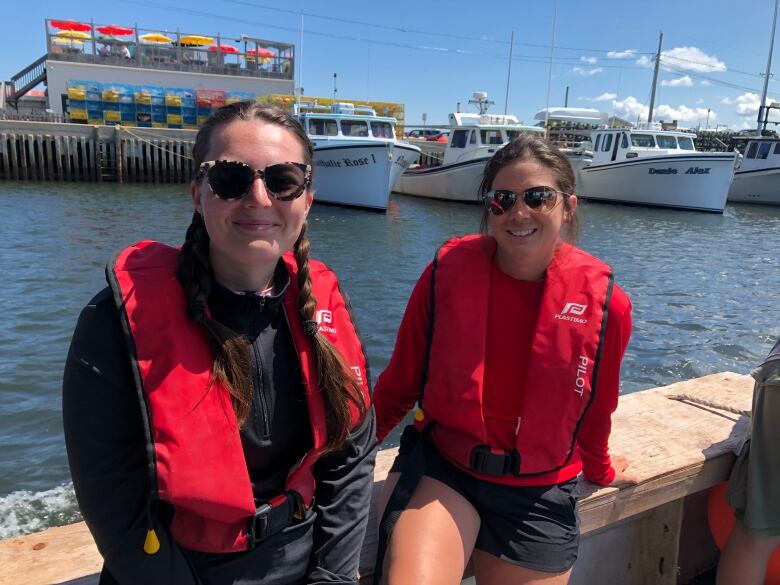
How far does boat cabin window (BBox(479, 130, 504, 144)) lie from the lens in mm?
24344

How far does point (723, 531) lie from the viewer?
2.60m

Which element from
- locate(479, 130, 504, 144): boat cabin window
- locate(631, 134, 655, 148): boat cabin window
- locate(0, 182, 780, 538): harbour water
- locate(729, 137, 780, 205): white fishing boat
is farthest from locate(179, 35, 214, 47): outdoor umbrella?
locate(729, 137, 780, 205): white fishing boat

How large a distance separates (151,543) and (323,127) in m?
21.6

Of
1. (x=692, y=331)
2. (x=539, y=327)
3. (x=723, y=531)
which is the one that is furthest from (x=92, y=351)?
(x=692, y=331)

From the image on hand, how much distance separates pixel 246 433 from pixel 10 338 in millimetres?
6731

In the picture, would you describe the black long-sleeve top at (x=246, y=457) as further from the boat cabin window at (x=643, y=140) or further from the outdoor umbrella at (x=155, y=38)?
the outdoor umbrella at (x=155, y=38)

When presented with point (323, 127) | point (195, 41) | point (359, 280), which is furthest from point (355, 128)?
point (195, 41)

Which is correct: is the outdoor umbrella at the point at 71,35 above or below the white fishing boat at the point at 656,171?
above

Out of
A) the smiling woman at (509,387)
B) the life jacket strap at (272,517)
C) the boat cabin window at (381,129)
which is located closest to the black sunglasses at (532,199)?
the smiling woman at (509,387)

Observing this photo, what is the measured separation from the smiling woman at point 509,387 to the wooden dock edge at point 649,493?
0.16 metres

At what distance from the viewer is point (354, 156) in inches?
830

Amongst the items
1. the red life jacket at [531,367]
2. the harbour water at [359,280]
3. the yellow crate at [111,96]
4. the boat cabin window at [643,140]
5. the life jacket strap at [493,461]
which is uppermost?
the yellow crate at [111,96]

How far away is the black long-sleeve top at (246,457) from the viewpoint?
140 cm

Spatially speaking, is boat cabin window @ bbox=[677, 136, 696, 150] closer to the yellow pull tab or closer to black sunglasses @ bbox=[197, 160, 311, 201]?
black sunglasses @ bbox=[197, 160, 311, 201]
